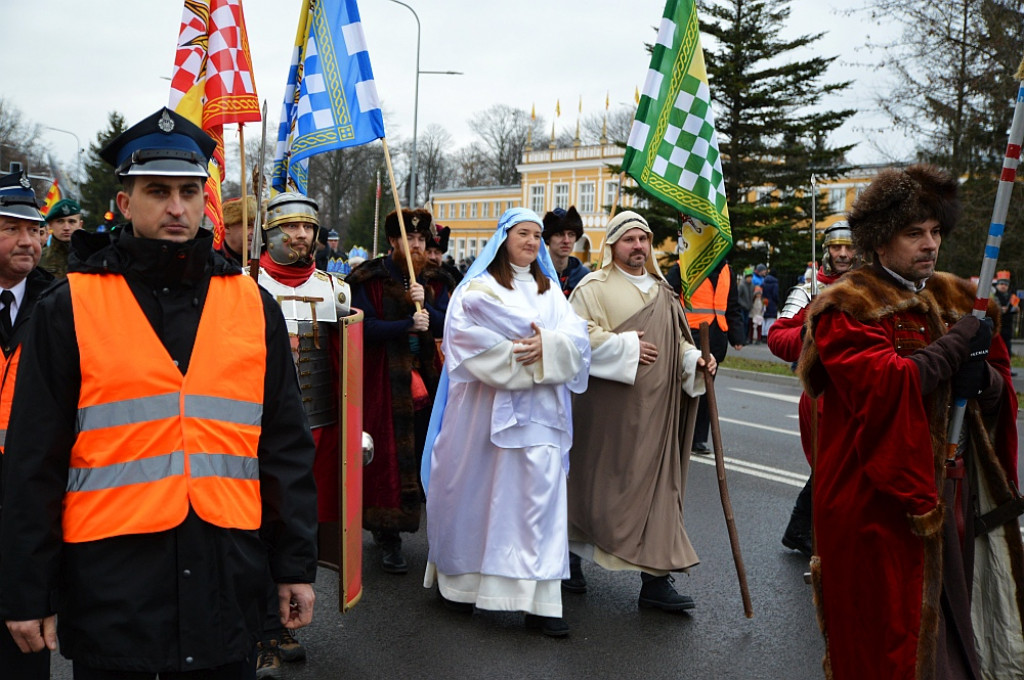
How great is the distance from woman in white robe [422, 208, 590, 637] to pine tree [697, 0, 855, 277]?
1108 inches

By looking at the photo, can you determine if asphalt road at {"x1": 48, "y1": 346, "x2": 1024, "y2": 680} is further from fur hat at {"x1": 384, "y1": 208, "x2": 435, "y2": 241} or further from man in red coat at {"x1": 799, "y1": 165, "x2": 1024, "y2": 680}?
fur hat at {"x1": 384, "y1": 208, "x2": 435, "y2": 241}

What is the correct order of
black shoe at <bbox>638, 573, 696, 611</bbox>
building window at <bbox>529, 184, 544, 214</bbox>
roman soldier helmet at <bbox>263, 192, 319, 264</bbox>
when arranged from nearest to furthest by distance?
roman soldier helmet at <bbox>263, 192, 319, 264</bbox>, black shoe at <bbox>638, 573, 696, 611</bbox>, building window at <bbox>529, 184, 544, 214</bbox>

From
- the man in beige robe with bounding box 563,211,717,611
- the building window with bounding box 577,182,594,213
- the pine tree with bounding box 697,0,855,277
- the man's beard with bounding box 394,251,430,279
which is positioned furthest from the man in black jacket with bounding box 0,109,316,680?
the building window with bounding box 577,182,594,213

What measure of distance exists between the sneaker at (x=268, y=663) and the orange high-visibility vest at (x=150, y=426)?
6.61 ft

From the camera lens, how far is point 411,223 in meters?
6.66

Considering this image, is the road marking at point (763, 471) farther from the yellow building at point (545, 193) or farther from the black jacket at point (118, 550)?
the yellow building at point (545, 193)

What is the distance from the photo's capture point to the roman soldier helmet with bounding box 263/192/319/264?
461 cm

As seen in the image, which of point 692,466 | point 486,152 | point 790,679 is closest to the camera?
point 790,679

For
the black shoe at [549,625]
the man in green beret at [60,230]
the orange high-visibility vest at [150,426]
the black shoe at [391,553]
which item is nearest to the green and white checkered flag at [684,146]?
the black shoe at [549,625]

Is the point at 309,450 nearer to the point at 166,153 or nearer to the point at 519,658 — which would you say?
the point at 166,153

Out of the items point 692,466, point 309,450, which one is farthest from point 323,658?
point 692,466

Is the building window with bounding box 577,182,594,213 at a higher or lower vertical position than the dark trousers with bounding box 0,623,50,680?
higher

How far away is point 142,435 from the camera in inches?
94.2

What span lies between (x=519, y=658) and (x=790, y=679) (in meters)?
1.22
